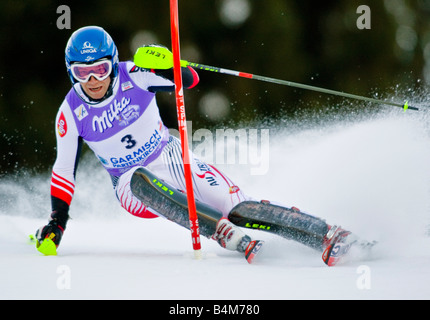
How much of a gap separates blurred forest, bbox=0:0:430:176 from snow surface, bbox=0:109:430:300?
2.70 m

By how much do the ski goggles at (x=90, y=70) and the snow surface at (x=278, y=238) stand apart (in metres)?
1.04

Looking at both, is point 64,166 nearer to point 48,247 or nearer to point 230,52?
point 48,247

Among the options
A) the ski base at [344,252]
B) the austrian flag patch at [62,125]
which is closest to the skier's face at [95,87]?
the austrian flag patch at [62,125]

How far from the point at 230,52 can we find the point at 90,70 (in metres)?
6.32

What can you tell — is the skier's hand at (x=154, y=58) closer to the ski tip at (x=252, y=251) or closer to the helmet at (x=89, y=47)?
the helmet at (x=89, y=47)

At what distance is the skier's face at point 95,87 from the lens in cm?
427

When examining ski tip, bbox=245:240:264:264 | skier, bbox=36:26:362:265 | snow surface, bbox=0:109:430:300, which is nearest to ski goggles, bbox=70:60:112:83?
skier, bbox=36:26:362:265

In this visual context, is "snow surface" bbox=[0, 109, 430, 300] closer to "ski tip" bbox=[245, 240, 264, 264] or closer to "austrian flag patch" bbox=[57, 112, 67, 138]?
"ski tip" bbox=[245, 240, 264, 264]

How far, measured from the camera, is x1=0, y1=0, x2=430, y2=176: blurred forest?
9609 mm

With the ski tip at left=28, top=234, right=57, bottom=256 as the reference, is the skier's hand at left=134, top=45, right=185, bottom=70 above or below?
above

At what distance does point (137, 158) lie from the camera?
452 centimetres

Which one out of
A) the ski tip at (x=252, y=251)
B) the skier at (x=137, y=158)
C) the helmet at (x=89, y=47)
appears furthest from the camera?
the helmet at (x=89, y=47)

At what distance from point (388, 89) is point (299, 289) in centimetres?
677

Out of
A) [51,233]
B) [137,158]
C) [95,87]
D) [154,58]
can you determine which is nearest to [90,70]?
[95,87]
